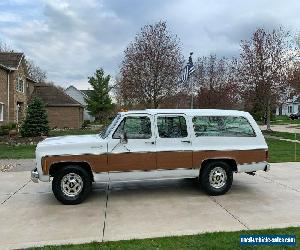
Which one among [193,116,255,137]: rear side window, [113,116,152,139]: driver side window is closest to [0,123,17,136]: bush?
[113,116,152,139]: driver side window

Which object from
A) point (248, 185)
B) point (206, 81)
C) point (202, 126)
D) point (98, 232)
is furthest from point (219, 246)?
point (206, 81)

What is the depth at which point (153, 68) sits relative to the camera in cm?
2911

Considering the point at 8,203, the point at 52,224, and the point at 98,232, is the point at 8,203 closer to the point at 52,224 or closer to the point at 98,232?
the point at 52,224

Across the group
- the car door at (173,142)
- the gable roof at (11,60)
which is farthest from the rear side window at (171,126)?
the gable roof at (11,60)

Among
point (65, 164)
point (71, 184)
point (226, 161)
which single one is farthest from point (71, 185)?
point (226, 161)

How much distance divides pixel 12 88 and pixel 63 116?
10099mm

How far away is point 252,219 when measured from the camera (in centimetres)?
690

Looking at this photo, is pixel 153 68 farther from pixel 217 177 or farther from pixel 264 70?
pixel 217 177

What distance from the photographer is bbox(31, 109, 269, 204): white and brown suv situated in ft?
26.3

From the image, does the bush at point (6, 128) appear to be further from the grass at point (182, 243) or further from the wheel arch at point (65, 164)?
the grass at point (182, 243)

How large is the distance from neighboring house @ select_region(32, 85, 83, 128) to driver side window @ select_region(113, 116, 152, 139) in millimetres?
34815

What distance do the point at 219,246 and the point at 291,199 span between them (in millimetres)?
3470

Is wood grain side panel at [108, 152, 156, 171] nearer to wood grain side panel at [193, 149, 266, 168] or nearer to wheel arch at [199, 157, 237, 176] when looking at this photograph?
wood grain side panel at [193, 149, 266, 168]

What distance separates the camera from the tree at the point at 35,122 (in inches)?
1000
